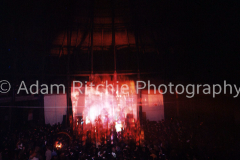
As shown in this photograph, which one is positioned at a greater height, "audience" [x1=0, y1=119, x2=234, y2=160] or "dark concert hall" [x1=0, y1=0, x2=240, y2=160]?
"dark concert hall" [x1=0, y1=0, x2=240, y2=160]

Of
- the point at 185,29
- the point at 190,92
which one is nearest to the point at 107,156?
the point at 190,92

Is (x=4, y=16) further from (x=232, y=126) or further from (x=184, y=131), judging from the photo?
(x=232, y=126)

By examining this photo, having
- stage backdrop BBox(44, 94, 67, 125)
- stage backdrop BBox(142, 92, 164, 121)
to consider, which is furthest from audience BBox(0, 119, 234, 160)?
stage backdrop BBox(142, 92, 164, 121)

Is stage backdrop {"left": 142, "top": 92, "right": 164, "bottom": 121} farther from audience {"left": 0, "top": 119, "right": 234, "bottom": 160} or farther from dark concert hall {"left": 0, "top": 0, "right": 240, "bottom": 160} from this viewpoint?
→ audience {"left": 0, "top": 119, "right": 234, "bottom": 160}

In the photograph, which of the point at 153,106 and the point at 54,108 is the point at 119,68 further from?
the point at 54,108

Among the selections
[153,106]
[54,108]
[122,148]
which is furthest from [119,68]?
[122,148]

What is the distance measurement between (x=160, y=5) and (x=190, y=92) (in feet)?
23.8

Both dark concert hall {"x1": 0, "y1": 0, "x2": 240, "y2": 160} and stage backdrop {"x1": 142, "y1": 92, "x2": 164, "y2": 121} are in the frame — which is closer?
dark concert hall {"x1": 0, "y1": 0, "x2": 240, "y2": 160}

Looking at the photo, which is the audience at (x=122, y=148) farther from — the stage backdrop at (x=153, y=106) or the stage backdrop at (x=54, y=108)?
the stage backdrop at (x=153, y=106)

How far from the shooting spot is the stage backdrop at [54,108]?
524 inches

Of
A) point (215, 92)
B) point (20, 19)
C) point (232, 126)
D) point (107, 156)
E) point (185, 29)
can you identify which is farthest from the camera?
point (185, 29)

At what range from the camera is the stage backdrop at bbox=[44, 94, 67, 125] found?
524 inches

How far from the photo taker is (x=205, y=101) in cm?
1108

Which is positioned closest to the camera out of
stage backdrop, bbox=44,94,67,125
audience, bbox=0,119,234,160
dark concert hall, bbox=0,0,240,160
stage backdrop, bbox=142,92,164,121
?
audience, bbox=0,119,234,160
